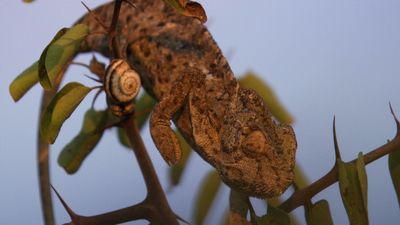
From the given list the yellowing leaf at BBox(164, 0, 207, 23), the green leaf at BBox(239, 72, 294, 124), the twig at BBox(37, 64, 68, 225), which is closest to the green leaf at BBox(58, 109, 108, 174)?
the twig at BBox(37, 64, 68, 225)

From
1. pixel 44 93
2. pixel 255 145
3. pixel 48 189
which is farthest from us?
pixel 44 93

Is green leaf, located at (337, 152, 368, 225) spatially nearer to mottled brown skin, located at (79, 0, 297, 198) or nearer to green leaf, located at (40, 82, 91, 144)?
mottled brown skin, located at (79, 0, 297, 198)

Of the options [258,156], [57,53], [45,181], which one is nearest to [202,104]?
[258,156]

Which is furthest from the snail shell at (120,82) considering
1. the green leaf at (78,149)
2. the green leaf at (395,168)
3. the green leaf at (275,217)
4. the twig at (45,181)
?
the green leaf at (395,168)

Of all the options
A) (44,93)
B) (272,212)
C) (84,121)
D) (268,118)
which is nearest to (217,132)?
(268,118)

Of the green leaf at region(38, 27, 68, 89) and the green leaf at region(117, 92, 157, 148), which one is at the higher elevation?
the green leaf at region(38, 27, 68, 89)

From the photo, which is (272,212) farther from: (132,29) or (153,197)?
(132,29)

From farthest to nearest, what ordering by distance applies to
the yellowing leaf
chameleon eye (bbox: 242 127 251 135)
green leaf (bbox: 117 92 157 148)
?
green leaf (bbox: 117 92 157 148)
chameleon eye (bbox: 242 127 251 135)
the yellowing leaf
